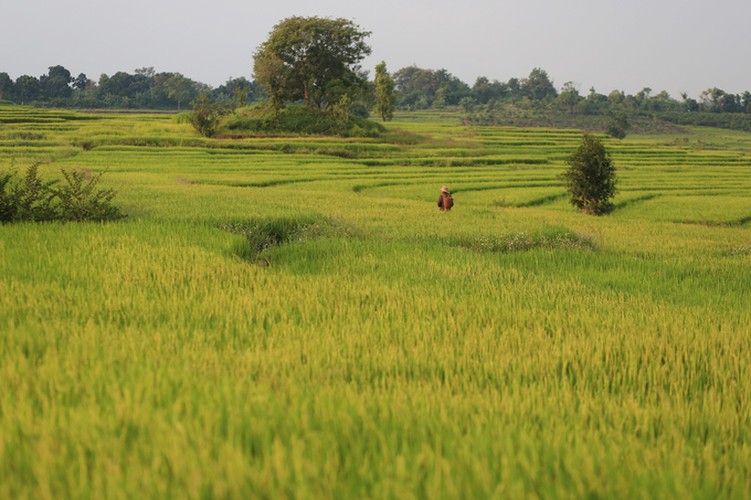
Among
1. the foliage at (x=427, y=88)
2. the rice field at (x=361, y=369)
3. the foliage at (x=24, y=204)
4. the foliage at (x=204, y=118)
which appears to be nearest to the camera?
the rice field at (x=361, y=369)

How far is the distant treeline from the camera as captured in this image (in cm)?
9294

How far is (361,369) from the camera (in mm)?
3389

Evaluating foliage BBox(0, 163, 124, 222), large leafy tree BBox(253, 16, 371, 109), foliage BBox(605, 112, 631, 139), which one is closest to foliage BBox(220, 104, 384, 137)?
large leafy tree BBox(253, 16, 371, 109)

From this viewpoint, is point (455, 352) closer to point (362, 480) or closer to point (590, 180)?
point (362, 480)

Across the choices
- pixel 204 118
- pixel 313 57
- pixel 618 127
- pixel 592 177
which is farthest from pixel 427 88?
pixel 592 177

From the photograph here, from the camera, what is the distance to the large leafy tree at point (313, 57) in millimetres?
53531

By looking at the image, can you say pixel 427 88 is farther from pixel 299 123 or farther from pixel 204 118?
pixel 204 118

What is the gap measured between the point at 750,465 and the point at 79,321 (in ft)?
12.8

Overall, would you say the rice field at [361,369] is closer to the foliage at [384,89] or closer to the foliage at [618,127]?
the foliage at [384,89]

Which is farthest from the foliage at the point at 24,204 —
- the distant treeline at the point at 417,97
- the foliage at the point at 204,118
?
the distant treeline at the point at 417,97

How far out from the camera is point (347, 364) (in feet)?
11.3

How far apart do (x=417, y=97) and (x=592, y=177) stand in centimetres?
11048

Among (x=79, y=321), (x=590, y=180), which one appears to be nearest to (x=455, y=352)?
(x=79, y=321)

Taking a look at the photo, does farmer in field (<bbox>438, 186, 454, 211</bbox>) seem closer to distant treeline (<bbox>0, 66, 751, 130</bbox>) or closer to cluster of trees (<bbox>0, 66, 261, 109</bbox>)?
distant treeline (<bbox>0, 66, 751, 130</bbox>)
